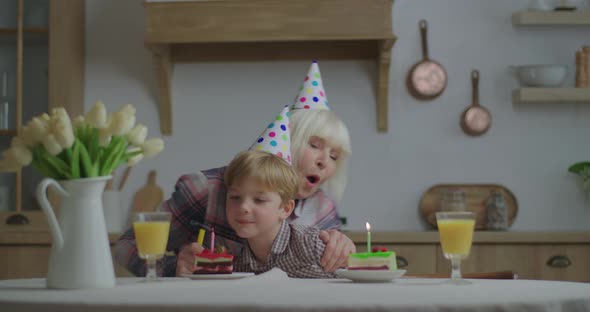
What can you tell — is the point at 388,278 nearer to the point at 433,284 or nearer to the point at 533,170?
the point at 433,284

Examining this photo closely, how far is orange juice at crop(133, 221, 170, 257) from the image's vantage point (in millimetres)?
1552

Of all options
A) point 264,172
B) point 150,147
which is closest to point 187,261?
point 264,172

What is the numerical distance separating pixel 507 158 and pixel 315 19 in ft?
3.68

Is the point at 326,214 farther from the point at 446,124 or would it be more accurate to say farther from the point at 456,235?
the point at 446,124

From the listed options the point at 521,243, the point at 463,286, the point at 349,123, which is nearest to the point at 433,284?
the point at 463,286

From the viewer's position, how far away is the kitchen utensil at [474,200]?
3826mm

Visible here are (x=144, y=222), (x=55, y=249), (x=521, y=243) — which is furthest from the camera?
(x=521, y=243)

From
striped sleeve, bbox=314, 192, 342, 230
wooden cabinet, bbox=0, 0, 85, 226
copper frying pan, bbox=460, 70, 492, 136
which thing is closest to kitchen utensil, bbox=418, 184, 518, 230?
copper frying pan, bbox=460, 70, 492, 136

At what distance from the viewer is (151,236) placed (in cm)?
155

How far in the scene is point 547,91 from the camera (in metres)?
3.73

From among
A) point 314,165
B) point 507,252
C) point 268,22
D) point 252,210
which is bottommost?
point 507,252

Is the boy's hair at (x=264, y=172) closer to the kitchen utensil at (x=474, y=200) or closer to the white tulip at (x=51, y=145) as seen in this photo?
the white tulip at (x=51, y=145)

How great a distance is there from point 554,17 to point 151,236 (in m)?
2.72

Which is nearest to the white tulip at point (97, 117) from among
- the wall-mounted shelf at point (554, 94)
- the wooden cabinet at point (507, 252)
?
the wooden cabinet at point (507, 252)
